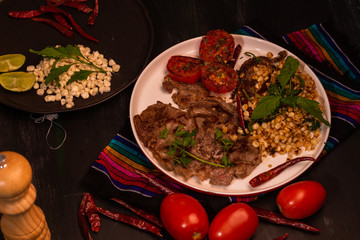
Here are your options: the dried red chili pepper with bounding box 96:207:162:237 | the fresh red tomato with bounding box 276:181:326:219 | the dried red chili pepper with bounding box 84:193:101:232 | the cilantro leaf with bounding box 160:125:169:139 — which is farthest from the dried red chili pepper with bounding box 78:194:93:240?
the fresh red tomato with bounding box 276:181:326:219

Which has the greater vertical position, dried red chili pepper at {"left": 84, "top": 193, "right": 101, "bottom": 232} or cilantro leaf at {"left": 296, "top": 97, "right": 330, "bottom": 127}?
cilantro leaf at {"left": 296, "top": 97, "right": 330, "bottom": 127}

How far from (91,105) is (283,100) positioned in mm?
1855

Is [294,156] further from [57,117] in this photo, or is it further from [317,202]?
[57,117]

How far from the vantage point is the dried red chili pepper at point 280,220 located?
11.0 ft

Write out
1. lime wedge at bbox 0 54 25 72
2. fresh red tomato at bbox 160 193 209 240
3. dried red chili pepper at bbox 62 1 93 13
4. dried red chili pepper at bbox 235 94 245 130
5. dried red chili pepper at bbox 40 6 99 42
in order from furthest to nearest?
dried red chili pepper at bbox 62 1 93 13, dried red chili pepper at bbox 40 6 99 42, lime wedge at bbox 0 54 25 72, dried red chili pepper at bbox 235 94 245 130, fresh red tomato at bbox 160 193 209 240

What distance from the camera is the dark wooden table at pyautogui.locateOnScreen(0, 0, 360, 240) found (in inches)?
136

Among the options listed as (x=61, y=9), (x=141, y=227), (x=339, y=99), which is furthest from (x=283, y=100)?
(x=61, y=9)

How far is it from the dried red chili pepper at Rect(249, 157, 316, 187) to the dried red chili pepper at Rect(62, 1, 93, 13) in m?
2.71

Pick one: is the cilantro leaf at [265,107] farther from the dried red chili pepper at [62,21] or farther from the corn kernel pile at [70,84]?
the dried red chili pepper at [62,21]

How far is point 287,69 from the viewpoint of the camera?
3648 millimetres

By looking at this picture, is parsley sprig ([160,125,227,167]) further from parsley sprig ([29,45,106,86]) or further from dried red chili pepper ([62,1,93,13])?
dried red chili pepper ([62,1,93,13])

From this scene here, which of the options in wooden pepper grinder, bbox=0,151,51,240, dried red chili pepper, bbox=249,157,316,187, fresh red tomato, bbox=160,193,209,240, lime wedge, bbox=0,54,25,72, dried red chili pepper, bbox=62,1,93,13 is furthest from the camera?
dried red chili pepper, bbox=62,1,93,13

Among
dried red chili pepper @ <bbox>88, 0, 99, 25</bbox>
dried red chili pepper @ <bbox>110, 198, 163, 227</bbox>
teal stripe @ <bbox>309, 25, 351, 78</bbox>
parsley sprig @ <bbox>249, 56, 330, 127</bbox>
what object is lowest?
dried red chili pepper @ <bbox>110, 198, 163, 227</bbox>

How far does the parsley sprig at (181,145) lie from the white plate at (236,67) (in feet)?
0.56
